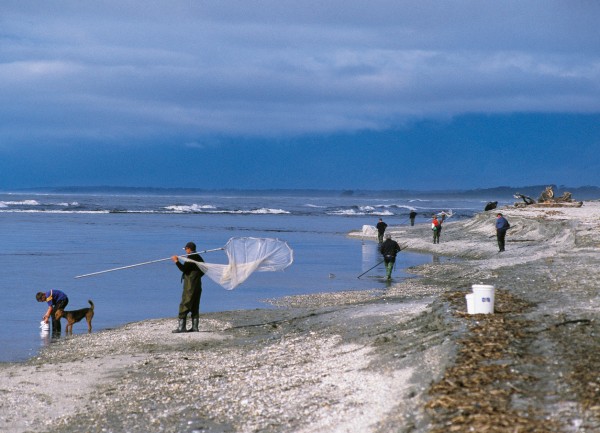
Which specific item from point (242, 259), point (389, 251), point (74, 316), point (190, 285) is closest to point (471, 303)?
point (242, 259)

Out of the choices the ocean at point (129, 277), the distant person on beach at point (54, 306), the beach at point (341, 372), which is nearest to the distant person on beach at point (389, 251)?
the ocean at point (129, 277)

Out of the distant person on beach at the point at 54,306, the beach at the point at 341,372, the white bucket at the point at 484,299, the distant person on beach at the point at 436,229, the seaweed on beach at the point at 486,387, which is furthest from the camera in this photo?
the distant person on beach at the point at 436,229

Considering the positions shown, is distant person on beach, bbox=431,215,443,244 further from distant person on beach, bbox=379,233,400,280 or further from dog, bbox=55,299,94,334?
dog, bbox=55,299,94,334

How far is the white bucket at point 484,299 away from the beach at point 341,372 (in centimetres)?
25

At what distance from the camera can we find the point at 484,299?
13.3 m

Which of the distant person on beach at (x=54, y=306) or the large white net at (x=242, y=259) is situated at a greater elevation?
the large white net at (x=242, y=259)

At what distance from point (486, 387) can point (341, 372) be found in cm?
322

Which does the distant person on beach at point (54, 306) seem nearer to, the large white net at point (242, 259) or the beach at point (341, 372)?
the beach at point (341, 372)

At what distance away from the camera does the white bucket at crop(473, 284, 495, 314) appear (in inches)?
519

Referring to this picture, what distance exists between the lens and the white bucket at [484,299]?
43.3 feet

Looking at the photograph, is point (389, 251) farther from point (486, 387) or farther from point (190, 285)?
point (486, 387)

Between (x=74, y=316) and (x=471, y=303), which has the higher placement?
(x=471, y=303)

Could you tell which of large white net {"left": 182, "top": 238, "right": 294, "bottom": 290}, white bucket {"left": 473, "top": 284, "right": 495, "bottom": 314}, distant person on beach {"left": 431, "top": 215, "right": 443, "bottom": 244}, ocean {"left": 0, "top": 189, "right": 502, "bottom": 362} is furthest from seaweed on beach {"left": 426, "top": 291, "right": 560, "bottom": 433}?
distant person on beach {"left": 431, "top": 215, "right": 443, "bottom": 244}

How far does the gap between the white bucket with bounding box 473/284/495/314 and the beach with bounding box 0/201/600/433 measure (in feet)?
0.81
